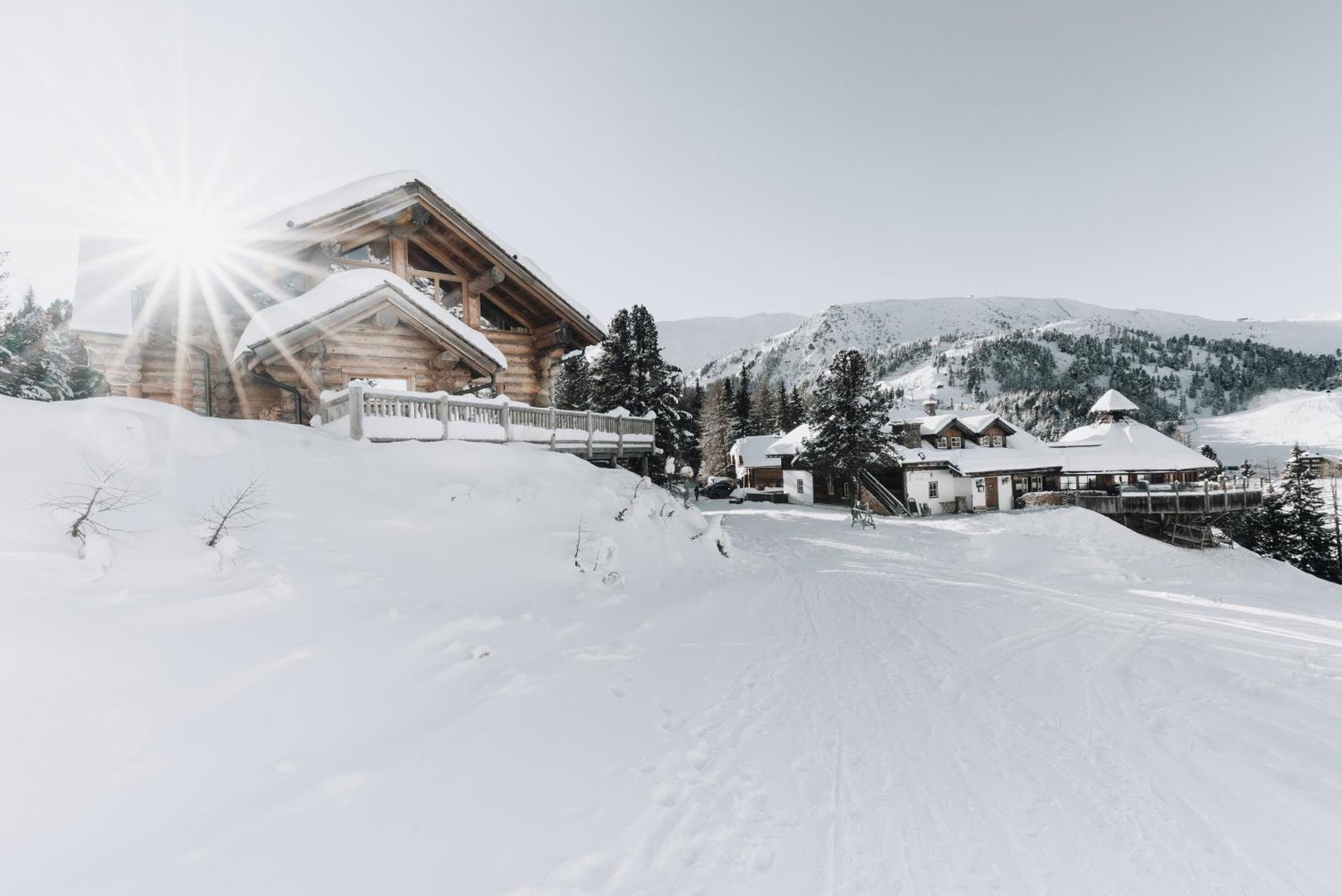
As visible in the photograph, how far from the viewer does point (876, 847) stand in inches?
140

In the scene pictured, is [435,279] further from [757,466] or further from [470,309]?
[757,466]

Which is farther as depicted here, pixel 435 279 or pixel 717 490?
pixel 717 490

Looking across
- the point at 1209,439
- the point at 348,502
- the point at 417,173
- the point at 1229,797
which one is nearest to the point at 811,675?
the point at 1229,797

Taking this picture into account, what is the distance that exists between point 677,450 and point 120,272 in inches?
998

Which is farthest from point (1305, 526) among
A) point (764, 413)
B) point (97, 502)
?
point (97, 502)

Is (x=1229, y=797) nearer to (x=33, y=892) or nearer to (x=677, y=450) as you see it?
(x=33, y=892)

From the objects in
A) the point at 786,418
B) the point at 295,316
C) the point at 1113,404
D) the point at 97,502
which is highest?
the point at 786,418

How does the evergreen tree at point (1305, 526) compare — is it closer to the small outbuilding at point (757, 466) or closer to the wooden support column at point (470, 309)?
the small outbuilding at point (757, 466)

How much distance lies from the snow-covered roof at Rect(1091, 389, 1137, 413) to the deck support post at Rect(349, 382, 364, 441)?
173 ft

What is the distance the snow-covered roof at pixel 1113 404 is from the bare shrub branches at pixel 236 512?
54.8m

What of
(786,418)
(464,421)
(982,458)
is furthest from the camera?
(786,418)

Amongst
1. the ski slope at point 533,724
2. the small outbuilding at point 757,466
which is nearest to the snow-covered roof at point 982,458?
the small outbuilding at point 757,466

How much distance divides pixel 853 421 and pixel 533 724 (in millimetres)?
30303

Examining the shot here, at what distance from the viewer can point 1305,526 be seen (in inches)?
1406
